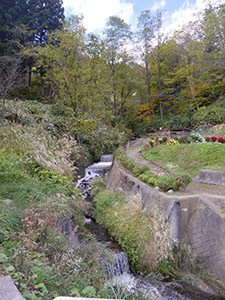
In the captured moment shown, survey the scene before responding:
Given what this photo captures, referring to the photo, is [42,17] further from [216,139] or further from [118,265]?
[118,265]

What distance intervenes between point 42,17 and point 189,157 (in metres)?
18.7

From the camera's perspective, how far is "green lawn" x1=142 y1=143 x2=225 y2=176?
30.0 feet

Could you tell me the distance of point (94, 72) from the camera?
49.6 feet

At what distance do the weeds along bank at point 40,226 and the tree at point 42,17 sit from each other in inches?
668

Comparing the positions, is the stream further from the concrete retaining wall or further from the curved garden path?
the concrete retaining wall

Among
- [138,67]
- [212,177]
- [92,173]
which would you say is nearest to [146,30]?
[138,67]

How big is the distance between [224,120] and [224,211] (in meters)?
12.2

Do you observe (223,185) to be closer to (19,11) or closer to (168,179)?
(168,179)

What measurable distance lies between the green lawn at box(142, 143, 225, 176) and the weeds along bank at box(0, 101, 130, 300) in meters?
3.59

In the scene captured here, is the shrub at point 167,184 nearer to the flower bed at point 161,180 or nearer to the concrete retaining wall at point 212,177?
the flower bed at point 161,180

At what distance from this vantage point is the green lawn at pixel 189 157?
9141mm

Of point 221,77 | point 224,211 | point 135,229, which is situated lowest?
point 135,229

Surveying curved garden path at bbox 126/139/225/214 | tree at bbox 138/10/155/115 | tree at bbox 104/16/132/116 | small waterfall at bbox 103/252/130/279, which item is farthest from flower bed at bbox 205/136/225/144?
tree at bbox 138/10/155/115

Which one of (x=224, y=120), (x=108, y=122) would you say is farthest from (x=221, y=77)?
(x=108, y=122)
